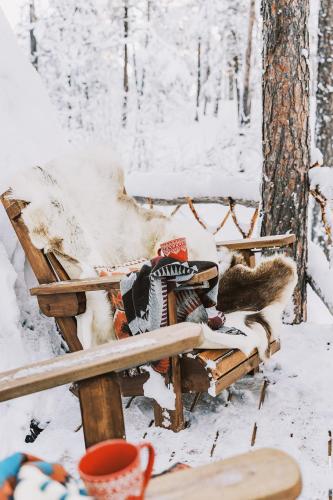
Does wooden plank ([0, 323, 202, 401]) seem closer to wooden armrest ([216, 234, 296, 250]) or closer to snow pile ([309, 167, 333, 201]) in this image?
wooden armrest ([216, 234, 296, 250])

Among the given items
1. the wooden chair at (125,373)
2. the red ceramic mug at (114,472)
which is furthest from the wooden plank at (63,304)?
the red ceramic mug at (114,472)

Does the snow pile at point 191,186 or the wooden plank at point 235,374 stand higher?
the snow pile at point 191,186

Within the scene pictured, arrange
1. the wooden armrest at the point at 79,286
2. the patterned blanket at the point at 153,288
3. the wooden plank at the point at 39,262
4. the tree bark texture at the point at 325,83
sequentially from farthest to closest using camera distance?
the tree bark texture at the point at 325,83 → the wooden plank at the point at 39,262 → the wooden armrest at the point at 79,286 → the patterned blanket at the point at 153,288

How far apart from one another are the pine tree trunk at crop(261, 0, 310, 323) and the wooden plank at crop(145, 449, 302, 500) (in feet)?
9.58

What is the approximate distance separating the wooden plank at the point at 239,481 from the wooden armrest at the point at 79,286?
55.4 inches

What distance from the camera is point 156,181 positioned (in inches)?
202

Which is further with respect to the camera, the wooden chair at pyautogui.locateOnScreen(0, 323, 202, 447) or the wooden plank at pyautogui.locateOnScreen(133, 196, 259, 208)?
the wooden plank at pyautogui.locateOnScreen(133, 196, 259, 208)

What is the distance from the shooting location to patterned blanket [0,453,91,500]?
3.17 ft

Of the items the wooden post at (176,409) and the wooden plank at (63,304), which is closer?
the wooden post at (176,409)

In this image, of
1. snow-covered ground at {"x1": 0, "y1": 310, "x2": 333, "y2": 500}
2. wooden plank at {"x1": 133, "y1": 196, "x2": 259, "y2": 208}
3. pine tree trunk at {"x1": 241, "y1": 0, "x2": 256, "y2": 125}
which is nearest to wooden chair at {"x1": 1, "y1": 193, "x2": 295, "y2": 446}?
snow-covered ground at {"x1": 0, "y1": 310, "x2": 333, "y2": 500}

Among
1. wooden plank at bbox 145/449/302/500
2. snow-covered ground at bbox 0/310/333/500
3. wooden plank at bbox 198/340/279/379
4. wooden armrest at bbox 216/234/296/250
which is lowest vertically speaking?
snow-covered ground at bbox 0/310/333/500

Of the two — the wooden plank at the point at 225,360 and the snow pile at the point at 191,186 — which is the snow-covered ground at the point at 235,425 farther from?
the snow pile at the point at 191,186

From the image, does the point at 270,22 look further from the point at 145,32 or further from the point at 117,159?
the point at 145,32

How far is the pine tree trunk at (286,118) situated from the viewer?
3656mm
